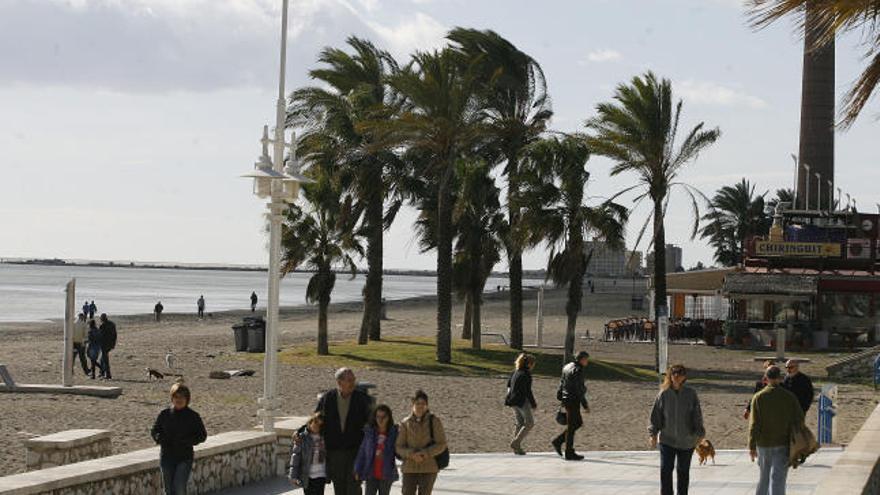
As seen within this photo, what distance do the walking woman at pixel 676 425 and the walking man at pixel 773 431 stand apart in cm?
55

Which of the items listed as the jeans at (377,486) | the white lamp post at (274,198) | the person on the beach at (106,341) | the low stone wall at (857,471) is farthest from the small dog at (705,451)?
the person on the beach at (106,341)

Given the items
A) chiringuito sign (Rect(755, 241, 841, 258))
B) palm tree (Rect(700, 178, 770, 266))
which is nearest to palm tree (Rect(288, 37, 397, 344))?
chiringuito sign (Rect(755, 241, 841, 258))

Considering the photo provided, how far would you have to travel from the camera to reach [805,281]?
171 ft

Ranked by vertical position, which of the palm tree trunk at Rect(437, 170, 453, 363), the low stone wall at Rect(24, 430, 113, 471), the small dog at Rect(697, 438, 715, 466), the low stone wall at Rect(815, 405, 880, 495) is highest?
the palm tree trunk at Rect(437, 170, 453, 363)

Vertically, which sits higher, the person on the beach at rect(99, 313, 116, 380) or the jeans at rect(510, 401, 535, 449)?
the person on the beach at rect(99, 313, 116, 380)

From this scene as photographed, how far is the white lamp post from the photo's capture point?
16078mm

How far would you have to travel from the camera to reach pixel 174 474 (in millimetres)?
12133

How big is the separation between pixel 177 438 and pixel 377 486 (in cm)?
171

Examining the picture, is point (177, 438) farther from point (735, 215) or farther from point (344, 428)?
point (735, 215)

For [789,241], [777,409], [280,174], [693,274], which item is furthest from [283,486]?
[693,274]

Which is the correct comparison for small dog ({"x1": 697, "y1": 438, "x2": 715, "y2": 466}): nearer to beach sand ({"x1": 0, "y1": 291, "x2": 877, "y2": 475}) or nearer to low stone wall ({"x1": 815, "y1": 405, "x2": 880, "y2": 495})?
low stone wall ({"x1": 815, "y1": 405, "x2": 880, "y2": 495})

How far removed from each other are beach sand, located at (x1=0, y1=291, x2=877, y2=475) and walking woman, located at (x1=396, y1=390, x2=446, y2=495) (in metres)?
6.53

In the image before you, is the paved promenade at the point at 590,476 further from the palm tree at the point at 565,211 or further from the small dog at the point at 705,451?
the palm tree at the point at 565,211

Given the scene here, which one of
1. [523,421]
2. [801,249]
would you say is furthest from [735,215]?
[523,421]
